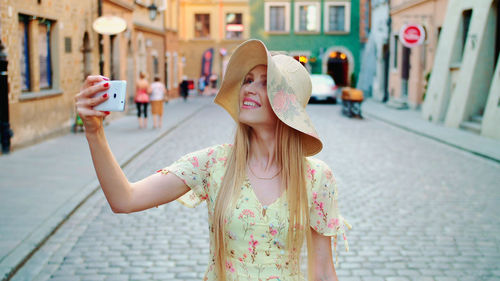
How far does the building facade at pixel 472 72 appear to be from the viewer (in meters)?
15.5

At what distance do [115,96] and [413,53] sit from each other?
25.9m

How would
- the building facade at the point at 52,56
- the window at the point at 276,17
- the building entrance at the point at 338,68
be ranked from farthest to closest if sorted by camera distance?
the building entrance at the point at 338,68
the window at the point at 276,17
the building facade at the point at 52,56

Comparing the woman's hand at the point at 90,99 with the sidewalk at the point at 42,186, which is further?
the sidewalk at the point at 42,186

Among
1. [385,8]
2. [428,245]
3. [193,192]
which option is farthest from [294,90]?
[385,8]

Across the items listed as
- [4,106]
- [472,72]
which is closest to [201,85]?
[472,72]

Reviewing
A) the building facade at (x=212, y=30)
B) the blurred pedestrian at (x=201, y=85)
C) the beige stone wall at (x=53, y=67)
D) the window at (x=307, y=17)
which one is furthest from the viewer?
the building facade at (x=212, y=30)

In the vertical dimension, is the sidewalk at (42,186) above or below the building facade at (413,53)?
below

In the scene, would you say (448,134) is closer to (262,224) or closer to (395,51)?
(262,224)

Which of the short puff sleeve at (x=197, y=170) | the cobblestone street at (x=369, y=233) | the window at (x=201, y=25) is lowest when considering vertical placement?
the cobblestone street at (x=369, y=233)

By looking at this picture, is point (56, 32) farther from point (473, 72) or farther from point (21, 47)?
point (473, 72)

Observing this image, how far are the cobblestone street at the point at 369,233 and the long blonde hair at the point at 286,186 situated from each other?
110 inches

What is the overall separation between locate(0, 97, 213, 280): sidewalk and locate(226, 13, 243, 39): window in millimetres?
31828

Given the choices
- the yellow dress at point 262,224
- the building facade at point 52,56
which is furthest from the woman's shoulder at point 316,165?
the building facade at point 52,56

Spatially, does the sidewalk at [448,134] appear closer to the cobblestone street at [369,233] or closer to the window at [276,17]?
the cobblestone street at [369,233]
